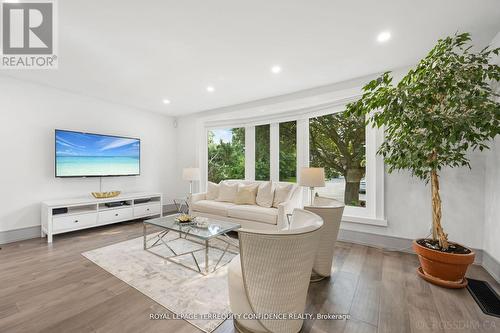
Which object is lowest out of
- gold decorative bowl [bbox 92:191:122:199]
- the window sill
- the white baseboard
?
the white baseboard

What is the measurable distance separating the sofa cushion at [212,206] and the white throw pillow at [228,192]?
123mm

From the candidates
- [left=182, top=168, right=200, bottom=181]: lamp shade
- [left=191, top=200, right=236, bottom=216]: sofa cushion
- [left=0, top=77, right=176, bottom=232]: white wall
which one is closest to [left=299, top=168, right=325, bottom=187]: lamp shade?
[left=191, top=200, right=236, bottom=216]: sofa cushion

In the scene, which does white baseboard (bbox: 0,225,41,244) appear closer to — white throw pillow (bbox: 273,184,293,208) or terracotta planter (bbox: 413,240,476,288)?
white throw pillow (bbox: 273,184,293,208)

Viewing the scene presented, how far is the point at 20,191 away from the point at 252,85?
4.18 metres

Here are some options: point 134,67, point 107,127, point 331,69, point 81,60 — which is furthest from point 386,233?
point 107,127

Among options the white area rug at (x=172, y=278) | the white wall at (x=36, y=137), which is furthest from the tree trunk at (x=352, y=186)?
the white wall at (x=36, y=137)

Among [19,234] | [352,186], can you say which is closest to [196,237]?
[352,186]

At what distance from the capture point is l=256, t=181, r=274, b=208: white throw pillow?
3.79m

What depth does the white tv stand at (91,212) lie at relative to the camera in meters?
3.36

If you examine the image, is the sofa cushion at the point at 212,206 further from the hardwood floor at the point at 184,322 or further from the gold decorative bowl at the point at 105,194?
the hardwood floor at the point at 184,322

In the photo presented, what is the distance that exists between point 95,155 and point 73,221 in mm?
1312

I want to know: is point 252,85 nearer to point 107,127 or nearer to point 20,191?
point 107,127
